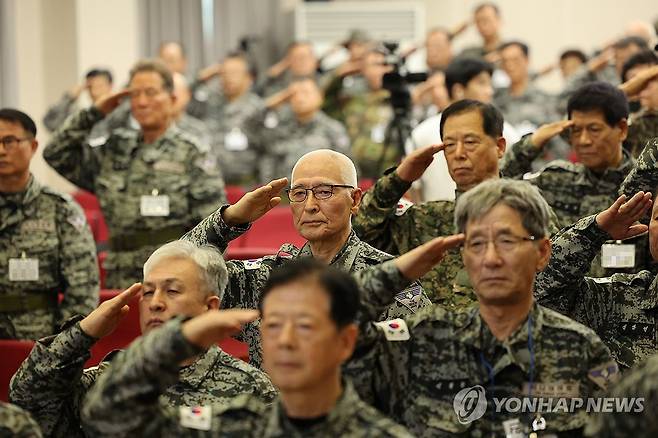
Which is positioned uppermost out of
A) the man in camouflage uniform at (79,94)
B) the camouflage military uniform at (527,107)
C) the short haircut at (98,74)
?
the short haircut at (98,74)

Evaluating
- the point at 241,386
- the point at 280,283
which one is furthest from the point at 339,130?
the point at 280,283

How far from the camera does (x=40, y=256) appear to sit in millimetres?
4926

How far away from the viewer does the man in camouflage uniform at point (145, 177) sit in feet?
18.4

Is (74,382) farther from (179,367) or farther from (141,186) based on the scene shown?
(141,186)

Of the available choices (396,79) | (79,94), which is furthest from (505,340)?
(79,94)

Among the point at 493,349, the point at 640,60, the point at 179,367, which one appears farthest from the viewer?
the point at 640,60

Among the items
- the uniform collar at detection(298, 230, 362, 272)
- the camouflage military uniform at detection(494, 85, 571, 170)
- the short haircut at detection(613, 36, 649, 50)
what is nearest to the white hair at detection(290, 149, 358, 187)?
the uniform collar at detection(298, 230, 362, 272)

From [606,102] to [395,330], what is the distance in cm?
190

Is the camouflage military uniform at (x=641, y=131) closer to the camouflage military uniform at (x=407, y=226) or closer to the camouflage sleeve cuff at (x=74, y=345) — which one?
the camouflage military uniform at (x=407, y=226)

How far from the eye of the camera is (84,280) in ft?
16.1

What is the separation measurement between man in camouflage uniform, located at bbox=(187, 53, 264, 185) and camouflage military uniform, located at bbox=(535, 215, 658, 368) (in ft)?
21.6

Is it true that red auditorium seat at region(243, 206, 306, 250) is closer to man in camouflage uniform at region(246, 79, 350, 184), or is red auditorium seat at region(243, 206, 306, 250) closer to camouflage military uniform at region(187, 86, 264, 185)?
man in camouflage uniform at region(246, 79, 350, 184)

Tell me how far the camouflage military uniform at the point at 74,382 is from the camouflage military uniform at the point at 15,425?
528 mm

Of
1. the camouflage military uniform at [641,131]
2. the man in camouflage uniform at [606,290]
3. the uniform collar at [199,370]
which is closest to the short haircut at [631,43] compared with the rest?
the camouflage military uniform at [641,131]
